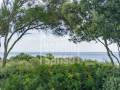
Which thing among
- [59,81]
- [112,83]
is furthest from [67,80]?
[112,83]

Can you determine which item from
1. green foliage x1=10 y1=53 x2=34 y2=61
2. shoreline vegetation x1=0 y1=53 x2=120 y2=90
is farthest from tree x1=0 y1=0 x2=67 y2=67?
shoreline vegetation x1=0 y1=53 x2=120 y2=90

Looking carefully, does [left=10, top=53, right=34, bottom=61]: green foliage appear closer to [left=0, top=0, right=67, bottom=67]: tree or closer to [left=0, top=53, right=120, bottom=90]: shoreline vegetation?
[left=0, top=0, right=67, bottom=67]: tree

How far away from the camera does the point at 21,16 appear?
88.1ft

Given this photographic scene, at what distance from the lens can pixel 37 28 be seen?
2766cm

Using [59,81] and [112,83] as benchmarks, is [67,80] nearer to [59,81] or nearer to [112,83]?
[59,81]

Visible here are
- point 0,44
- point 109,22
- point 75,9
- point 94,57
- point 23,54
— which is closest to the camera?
point 109,22

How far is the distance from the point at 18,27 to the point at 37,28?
1553mm

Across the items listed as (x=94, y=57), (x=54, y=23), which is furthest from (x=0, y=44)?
(x=94, y=57)

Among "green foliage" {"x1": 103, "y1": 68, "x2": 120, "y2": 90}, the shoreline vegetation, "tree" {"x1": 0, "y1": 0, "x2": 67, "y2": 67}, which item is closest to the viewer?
"green foliage" {"x1": 103, "y1": 68, "x2": 120, "y2": 90}

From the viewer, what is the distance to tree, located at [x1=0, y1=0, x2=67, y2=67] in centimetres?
2647

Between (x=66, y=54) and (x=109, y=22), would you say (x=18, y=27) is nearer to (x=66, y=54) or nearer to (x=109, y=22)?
(x=66, y=54)

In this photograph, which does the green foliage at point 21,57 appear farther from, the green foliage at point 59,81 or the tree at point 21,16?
the green foliage at point 59,81

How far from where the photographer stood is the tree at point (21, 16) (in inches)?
1042

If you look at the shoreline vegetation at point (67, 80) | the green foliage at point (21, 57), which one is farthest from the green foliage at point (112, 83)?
the green foliage at point (21, 57)
